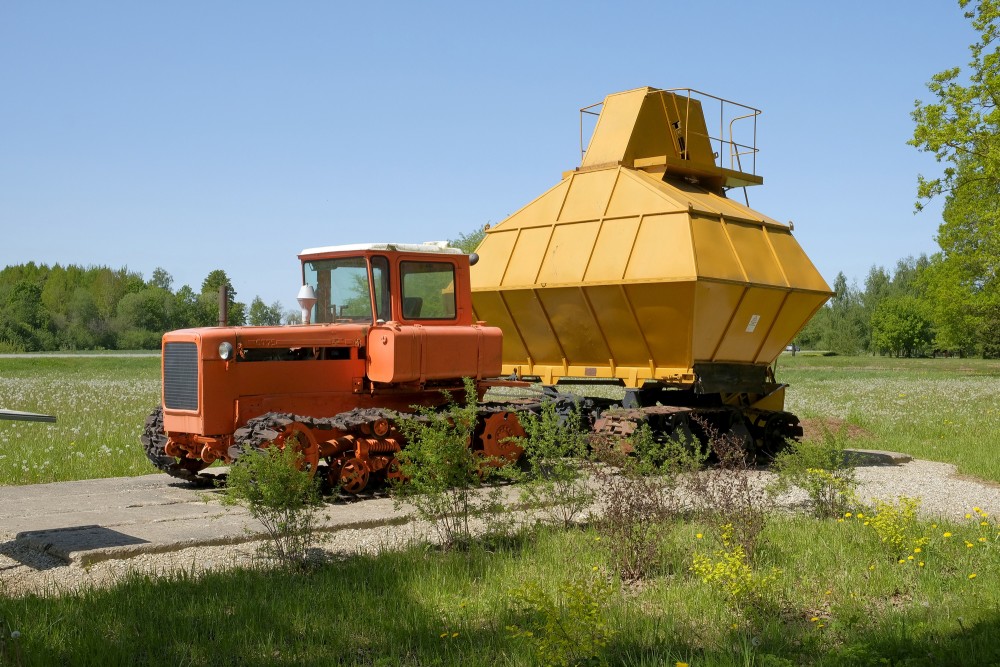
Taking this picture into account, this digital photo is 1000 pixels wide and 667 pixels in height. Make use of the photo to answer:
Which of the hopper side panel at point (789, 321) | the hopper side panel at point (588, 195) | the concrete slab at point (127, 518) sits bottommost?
the concrete slab at point (127, 518)

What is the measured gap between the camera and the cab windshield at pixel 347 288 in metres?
11.9

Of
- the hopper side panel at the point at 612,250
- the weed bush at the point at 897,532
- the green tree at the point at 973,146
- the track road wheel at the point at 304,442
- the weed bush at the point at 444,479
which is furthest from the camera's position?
the green tree at the point at 973,146

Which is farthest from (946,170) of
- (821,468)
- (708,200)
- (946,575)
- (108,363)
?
(108,363)

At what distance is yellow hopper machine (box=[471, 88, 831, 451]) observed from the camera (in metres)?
13.9

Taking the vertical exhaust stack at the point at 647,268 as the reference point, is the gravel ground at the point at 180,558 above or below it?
below

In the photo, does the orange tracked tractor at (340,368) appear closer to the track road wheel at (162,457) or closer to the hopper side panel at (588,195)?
the track road wheel at (162,457)

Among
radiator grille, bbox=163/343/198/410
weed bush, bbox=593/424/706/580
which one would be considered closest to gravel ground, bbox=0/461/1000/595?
weed bush, bbox=593/424/706/580

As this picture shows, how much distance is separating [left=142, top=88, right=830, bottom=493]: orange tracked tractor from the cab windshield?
21mm

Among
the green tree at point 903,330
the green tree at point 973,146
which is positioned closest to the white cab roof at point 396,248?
the green tree at point 973,146

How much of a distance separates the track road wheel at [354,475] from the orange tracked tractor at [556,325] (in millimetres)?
26

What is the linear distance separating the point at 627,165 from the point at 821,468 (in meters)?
6.82

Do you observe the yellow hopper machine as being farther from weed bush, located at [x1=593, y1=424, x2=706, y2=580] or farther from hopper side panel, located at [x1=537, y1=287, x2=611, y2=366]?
weed bush, located at [x1=593, y1=424, x2=706, y2=580]

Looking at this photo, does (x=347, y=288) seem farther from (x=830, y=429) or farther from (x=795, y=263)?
(x=830, y=429)

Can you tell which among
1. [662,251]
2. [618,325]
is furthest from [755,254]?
[618,325]
